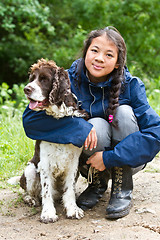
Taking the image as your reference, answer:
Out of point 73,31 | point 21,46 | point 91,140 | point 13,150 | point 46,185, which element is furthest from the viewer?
point 73,31

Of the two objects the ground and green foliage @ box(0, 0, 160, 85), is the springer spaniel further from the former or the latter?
green foliage @ box(0, 0, 160, 85)

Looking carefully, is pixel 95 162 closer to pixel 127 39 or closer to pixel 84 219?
pixel 84 219

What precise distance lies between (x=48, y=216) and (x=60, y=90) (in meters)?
0.99

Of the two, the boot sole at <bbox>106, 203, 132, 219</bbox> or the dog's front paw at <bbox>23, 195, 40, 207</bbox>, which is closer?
the boot sole at <bbox>106, 203, 132, 219</bbox>

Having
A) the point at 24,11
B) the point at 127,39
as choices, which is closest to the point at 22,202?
the point at 24,11

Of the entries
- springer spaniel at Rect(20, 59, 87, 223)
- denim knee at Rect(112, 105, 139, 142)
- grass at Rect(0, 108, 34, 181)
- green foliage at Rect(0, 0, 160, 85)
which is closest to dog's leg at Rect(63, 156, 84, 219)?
springer spaniel at Rect(20, 59, 87, 223)

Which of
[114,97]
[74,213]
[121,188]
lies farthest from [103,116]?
[74,213]

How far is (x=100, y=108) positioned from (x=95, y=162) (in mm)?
446

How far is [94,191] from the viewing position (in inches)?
115

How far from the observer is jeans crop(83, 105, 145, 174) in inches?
104

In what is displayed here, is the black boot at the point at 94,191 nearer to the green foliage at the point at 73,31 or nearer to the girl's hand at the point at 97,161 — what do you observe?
the girl's hand at the point at 97,161

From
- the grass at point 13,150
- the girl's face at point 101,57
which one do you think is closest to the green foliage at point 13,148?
the grass at point 13,150

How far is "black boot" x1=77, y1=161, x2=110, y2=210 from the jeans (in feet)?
0.92

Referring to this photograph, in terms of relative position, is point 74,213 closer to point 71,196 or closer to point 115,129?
point 71,196
